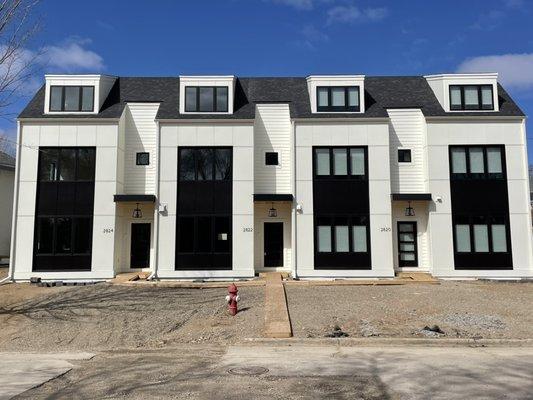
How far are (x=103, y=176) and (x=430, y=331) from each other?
13.4 m

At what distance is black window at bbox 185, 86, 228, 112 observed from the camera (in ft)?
60.6

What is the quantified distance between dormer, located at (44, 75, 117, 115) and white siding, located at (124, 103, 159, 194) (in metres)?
1.41

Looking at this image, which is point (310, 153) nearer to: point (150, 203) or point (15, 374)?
point (150, 203)

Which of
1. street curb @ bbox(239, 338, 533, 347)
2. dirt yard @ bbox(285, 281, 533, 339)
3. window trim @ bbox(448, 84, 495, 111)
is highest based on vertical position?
window trim @ bbox(448, 84, 495, 111)

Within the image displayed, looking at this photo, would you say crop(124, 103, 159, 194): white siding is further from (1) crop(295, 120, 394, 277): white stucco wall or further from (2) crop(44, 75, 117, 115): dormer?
(1) crop(295, 120, 394, 277): white stucco wall

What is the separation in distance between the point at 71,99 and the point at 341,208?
12.2 meters

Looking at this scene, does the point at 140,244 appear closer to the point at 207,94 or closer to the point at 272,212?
the point at 272,212

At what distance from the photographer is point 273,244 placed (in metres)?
18.5

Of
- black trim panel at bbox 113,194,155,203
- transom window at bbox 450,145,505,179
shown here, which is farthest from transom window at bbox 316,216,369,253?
black trim panel at bbox 113,194,155,203

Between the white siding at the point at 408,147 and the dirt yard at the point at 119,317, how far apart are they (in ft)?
26.0

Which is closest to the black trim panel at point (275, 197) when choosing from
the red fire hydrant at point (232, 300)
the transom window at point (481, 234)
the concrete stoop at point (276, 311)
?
the concrete stoop at point (276, 311)

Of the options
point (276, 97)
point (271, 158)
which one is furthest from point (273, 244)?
point (276, 97)

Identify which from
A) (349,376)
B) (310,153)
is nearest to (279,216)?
(310,153)

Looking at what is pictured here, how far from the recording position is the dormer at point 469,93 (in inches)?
725
